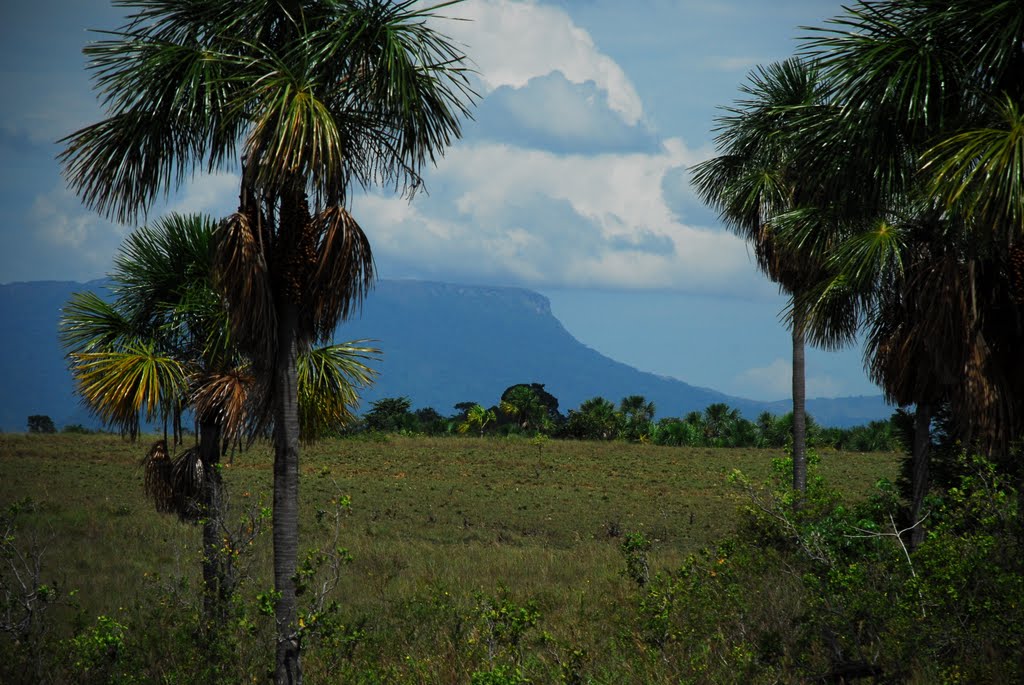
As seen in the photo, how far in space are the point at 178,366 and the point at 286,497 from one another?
4.11m

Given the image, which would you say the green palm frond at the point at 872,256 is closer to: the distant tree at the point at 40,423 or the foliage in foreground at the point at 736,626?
the foliage in foreground at the point at 736,626

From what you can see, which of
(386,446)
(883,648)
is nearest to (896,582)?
(883,648)

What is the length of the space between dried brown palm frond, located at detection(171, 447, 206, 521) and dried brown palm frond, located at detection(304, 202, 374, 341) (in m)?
4.05

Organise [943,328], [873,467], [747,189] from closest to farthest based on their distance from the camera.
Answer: [943,328] → [747,189] → [873,467]

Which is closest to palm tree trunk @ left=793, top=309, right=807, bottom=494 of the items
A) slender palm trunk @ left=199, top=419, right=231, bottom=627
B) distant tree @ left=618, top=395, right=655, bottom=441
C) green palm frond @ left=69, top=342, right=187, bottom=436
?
slender palm trunk @ left=199, top=419, right=231, bottom=627

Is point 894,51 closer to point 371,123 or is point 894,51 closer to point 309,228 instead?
point 371,123

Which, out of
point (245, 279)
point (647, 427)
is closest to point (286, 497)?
point (245, 279)

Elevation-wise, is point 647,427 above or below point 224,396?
below

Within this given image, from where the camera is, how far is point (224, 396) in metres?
10.2

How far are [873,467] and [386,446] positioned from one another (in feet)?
75.7

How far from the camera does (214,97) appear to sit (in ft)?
26.7

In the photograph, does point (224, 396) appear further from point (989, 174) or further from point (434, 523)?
point (434, 523)

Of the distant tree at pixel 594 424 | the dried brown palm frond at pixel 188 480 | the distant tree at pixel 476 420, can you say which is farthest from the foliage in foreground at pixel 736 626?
the distant tree at pixel 476 420

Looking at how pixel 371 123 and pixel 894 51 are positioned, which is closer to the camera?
pixel 371 123
